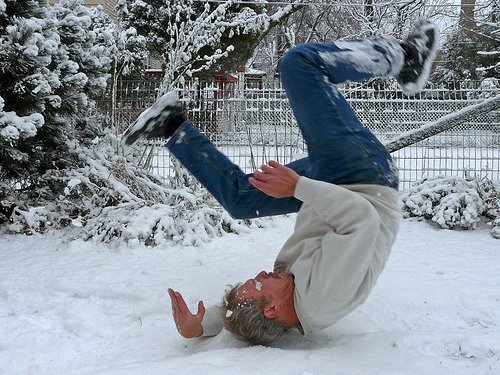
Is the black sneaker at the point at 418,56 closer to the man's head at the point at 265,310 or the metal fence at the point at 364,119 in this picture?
the man's head at the point at 265,310

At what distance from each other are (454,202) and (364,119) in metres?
2.68

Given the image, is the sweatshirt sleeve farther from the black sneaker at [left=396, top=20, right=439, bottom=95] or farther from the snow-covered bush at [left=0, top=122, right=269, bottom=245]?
the snow-covered bush at [left=0, top=122, right=269, bottom=245]

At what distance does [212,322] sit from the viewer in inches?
97.0

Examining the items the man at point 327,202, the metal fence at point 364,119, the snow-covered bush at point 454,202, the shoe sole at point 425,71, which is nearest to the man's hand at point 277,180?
the man at point 327,202

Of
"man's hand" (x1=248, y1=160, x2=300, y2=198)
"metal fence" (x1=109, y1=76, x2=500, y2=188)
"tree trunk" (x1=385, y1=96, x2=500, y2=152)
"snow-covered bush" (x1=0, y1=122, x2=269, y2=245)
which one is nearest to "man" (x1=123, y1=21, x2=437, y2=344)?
"man's hand" (x1=248, y1=160, x2=300, y2=198)

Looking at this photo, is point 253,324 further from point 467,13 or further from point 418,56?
point 467,13

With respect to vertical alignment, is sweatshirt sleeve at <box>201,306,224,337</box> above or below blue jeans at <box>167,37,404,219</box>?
below

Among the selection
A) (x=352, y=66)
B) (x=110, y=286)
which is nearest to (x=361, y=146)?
(x=352, y=66)

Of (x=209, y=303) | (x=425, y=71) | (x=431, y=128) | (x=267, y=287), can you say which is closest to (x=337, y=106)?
(x=425, y=71)

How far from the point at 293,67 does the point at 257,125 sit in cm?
472

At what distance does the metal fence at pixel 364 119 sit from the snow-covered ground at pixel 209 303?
2.36 m

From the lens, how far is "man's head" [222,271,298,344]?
2.24 m

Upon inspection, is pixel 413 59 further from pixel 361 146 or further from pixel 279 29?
pixel 279 29

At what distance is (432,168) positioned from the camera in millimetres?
7262
